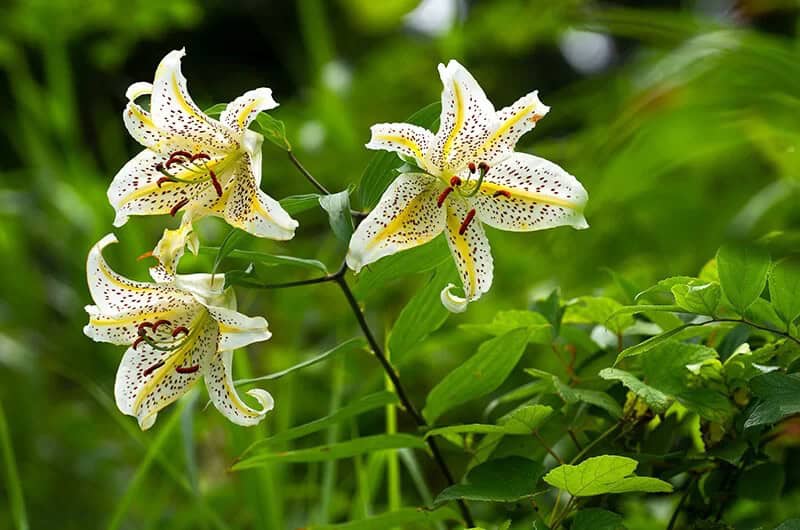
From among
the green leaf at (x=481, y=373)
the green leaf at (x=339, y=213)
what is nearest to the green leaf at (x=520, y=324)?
the green leaf at (x=481, y=373)

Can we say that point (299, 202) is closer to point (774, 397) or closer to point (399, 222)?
point (399, 222)

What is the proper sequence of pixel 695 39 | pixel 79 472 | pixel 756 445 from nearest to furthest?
pixel 756 445, pixel 695 39, pixel 79 472

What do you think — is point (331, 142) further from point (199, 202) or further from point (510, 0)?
point (199, 202)

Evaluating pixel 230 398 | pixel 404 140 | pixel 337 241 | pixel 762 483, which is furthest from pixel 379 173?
pixel 337 241

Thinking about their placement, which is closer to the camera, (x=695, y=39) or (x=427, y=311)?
(x=427, y=311)

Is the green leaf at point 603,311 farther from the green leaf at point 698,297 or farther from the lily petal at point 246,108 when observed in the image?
the lily petal at point 246,108

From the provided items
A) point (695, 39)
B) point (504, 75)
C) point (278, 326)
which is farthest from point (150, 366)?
point (504, 75)
